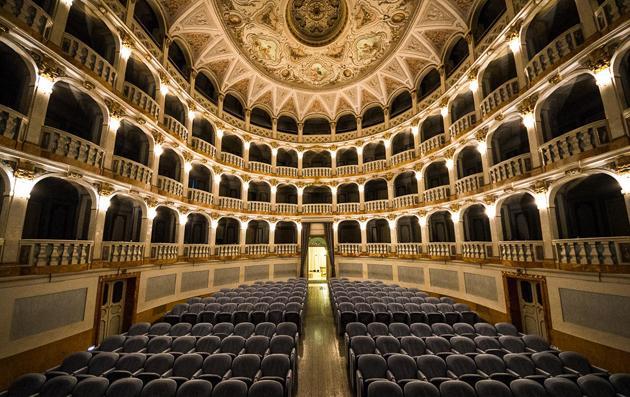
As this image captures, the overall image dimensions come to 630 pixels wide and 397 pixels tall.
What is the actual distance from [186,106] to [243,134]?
577 centimetres

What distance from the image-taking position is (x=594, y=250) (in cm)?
738

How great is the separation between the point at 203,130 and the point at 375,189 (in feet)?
53.7

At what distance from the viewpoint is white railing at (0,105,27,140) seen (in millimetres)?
6660

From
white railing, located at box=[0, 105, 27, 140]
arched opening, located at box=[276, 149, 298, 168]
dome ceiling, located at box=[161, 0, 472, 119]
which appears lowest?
white railing, located at box=[0, 105, 27, 140]

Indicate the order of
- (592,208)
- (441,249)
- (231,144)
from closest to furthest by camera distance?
(592,208), (441,249), (231,144)

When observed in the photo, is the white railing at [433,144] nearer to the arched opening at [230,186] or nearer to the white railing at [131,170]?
the arched opening at [230,186]

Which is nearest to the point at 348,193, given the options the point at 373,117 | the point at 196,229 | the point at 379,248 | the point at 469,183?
the point at 379,248

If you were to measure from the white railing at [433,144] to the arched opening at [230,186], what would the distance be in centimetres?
1555

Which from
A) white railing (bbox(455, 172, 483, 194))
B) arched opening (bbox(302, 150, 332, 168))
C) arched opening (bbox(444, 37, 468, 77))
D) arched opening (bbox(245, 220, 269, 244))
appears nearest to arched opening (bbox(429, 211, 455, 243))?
white railing (bbox(455, 172, 483, 194))

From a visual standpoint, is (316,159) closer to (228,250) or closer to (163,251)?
(228,250)

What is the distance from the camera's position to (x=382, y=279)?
1991 cm

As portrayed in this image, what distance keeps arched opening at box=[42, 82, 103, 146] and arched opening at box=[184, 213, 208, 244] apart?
8789mm

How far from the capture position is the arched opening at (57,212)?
985 cm

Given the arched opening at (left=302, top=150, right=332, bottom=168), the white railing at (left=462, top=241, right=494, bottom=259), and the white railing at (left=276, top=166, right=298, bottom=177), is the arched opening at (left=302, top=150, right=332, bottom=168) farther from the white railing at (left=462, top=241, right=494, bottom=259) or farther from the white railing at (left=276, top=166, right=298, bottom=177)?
the white railing at (left=462, top=241, right=494, bottom=259)
